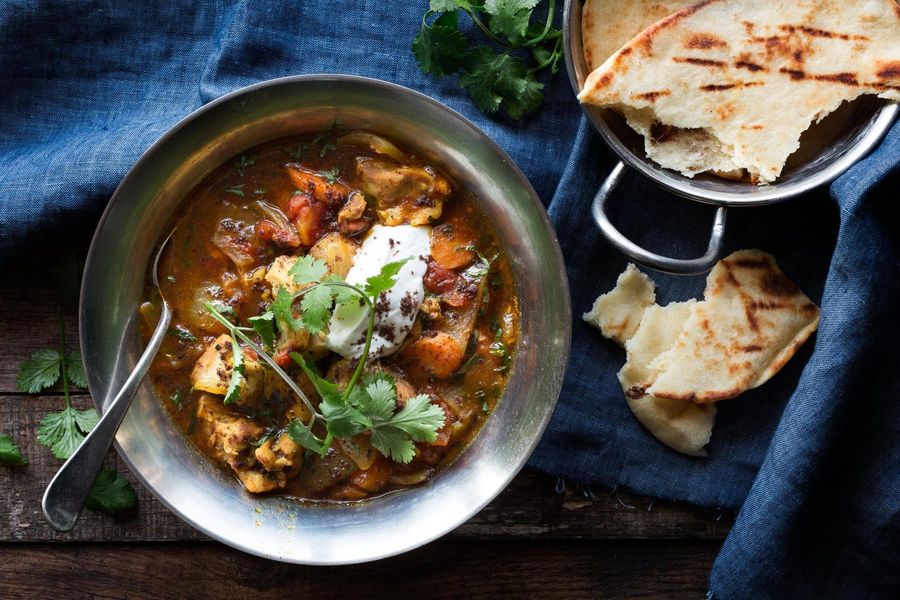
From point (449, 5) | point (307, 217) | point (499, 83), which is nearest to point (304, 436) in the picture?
point (307, 217)

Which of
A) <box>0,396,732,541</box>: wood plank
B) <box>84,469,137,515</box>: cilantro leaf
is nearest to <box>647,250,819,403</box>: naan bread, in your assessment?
<box>0,396,732,541</box>: wood plank

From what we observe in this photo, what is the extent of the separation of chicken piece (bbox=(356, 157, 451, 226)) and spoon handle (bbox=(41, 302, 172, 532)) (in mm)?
1094

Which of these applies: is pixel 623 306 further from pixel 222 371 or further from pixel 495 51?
pixel 222 371

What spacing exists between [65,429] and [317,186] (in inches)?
55.1

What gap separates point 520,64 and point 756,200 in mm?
978

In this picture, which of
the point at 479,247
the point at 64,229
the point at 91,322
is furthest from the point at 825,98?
the point at 64,229

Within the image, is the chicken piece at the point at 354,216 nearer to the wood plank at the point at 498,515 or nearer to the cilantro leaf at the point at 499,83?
the cilantro leaf at the point at 499,83

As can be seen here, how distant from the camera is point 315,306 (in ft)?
8.64

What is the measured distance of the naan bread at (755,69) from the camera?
109 inches

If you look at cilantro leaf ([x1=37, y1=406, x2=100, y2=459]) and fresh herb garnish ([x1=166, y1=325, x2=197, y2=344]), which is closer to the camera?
fresh herb garnish ([x1=166, y1=325, x2=197, y2=344])

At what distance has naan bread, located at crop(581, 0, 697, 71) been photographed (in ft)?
9.46

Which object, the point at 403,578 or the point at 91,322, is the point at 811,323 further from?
the point at 91,322

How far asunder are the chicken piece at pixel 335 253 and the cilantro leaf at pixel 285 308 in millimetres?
203

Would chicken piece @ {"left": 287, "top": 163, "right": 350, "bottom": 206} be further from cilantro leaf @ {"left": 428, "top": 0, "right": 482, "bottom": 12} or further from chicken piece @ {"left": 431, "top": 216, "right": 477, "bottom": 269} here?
cilantro leaf @ {"left": 428, "top": 0, "right": 482, "bottom": 12}
